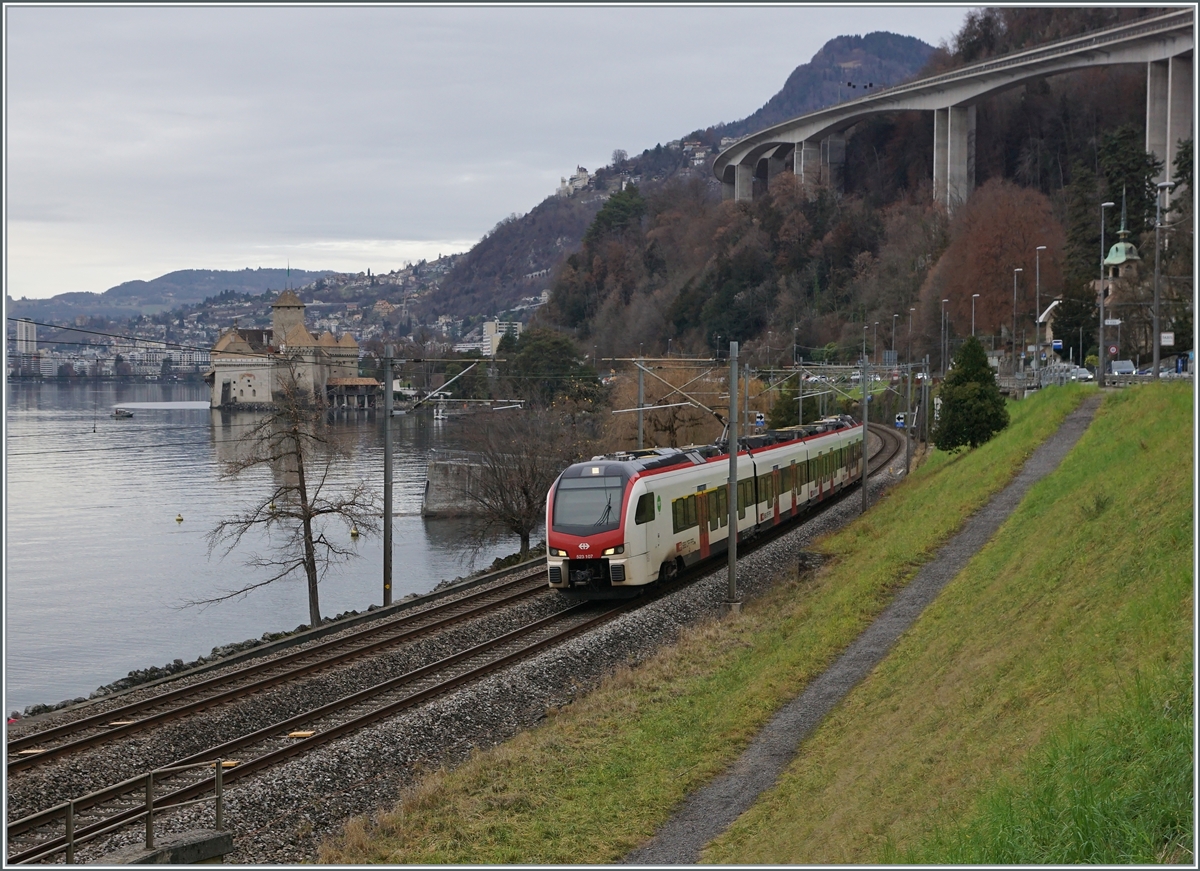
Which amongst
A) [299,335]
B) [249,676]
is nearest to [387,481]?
[249,676]

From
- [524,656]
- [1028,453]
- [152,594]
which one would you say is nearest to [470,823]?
[524,656]

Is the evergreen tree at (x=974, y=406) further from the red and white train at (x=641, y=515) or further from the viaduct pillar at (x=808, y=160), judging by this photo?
the viaduct pillar at (x=808, y=160)

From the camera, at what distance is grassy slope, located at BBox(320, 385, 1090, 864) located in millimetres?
11711

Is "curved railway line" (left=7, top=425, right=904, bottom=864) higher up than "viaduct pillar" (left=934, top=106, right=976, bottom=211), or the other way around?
"viaduct pillar" (left=934, top=106, right=976, bottom=211)

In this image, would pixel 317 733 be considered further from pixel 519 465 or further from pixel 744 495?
pixel 519 465

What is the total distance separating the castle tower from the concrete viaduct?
5365 cm

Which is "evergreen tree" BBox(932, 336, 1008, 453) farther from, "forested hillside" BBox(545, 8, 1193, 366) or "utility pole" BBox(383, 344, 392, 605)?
"utility pole" BBox(383, 344, 392, 605)

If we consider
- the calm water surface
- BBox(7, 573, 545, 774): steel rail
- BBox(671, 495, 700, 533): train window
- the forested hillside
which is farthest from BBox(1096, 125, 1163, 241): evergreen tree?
BBox(7, 573, 545, 774): steel rail

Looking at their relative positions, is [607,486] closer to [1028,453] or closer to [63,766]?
[63,766]

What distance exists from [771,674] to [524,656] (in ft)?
16.4

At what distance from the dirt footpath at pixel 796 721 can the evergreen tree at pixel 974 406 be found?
13169 mm

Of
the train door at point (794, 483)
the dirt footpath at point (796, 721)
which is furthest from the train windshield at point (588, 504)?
the train door at point (794, 483)

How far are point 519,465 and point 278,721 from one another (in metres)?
30.0

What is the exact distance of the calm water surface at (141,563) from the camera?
107ft
